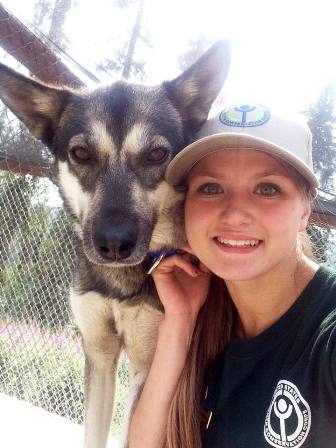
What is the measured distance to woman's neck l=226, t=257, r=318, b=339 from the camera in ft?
5.38

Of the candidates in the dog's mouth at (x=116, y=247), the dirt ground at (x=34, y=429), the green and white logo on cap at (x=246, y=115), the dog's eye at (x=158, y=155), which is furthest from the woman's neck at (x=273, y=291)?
the dirt ground at (x=34, y=429)

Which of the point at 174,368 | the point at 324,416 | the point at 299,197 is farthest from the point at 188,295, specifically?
the point at 324,416

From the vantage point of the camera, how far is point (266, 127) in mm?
1541

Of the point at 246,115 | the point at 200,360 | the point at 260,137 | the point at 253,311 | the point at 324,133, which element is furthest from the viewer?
the point at 324,133

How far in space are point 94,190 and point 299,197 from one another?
0.91 m

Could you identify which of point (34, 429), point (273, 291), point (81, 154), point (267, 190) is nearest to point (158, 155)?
point (81, 154)

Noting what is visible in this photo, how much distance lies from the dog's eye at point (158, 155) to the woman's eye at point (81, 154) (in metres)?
0.28

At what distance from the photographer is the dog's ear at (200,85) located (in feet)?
6.72

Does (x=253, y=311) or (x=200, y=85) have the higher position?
(x=200, y=85)

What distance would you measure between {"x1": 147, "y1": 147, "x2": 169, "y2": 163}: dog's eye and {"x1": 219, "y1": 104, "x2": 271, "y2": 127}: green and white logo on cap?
1.52 ft

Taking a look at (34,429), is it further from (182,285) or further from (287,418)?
(287,418)

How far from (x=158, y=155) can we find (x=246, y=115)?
58 centimetres

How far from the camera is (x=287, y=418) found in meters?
1.31

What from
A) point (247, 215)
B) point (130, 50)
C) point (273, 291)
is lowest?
point (130, 50)
